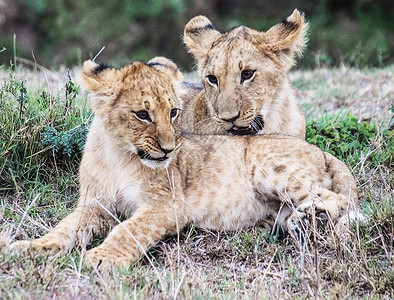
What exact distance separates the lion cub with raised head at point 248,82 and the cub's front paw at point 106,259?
5.06ft

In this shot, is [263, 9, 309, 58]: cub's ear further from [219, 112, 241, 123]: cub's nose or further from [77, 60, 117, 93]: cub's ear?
[77, 60, 117, 93]: cub's ear

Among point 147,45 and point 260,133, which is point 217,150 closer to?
point 260,133

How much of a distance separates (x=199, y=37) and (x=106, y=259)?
276 centimetres

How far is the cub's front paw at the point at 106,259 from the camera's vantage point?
3289 millimetres

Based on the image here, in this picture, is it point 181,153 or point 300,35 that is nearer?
point 181,153

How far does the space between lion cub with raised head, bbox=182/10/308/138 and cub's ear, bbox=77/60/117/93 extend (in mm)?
1022

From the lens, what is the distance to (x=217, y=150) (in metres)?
4.48

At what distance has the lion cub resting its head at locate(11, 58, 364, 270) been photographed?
12.1ft

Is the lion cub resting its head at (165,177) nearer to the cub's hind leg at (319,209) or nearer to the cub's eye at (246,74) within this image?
the cub's hind leg at (319,209)

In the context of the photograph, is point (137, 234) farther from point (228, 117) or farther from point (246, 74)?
point (246, 74)

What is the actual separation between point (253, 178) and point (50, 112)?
1866 millimetres

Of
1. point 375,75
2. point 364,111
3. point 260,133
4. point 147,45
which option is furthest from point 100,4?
point 260,133

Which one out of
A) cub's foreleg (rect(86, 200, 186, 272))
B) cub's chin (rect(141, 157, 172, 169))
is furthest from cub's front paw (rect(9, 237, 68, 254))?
cub's chin (rect(141, 157, 172, 169))

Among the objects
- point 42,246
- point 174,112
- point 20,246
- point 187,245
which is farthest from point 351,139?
point 20,246
